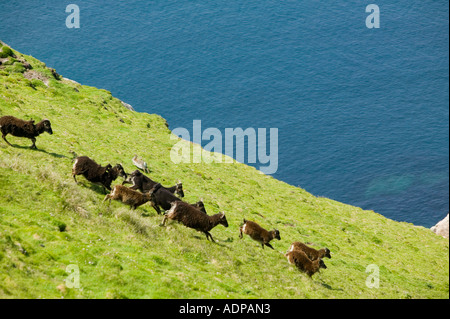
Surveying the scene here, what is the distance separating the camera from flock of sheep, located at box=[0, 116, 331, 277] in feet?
86.0

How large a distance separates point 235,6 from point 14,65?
409 feet

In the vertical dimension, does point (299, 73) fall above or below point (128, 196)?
above

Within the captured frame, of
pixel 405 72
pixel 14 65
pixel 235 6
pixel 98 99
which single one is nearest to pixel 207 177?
pixel 98 99

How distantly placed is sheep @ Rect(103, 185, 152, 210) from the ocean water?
70.1 meters

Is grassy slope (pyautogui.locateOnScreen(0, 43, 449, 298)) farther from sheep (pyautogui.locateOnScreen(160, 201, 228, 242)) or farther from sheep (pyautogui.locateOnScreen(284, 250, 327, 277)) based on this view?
sheep (pyautogui.locateOnScreen(160, 201, 228, 242))

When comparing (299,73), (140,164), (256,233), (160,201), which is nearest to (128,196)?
(160,201)

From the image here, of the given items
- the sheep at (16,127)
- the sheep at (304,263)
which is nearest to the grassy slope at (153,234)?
the sheep at (304,263)

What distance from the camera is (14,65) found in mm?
55219

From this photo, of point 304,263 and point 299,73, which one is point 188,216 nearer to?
point 304,263

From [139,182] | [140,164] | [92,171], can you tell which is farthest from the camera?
[140,164]

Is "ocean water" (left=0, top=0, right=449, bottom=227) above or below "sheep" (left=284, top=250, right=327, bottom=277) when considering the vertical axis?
above

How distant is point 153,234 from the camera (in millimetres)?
25000

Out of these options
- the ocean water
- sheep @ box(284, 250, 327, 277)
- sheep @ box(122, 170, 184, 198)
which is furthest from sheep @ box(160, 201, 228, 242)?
the ocean water

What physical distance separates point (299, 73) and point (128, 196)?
12043cm
